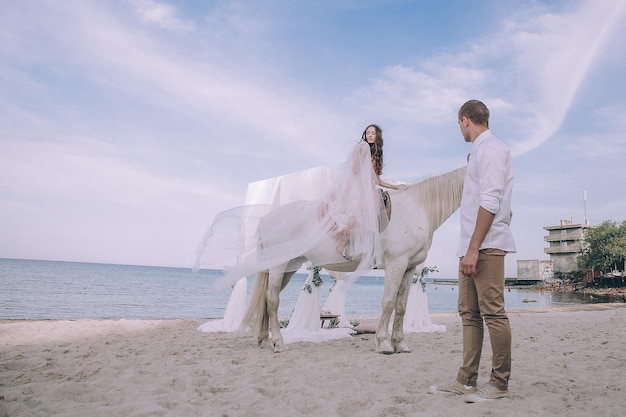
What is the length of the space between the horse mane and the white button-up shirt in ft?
6.49

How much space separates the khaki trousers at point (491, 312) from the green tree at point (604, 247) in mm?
43689

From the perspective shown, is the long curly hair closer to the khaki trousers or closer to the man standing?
the man standing

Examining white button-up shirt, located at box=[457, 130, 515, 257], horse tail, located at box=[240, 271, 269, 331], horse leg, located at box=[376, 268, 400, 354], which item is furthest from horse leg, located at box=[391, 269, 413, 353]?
white button-up shirt, located at box=[457, 130, 515, 257]

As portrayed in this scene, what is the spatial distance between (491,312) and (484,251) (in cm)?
40

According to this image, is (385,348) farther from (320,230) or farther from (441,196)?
(441,196)

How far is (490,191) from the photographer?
264 centimetres

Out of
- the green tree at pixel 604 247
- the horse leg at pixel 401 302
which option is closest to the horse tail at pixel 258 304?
the horse leg at pixel 401 302

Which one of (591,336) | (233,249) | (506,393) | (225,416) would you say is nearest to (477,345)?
(506,393)

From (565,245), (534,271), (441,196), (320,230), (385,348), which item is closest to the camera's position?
(320,230)

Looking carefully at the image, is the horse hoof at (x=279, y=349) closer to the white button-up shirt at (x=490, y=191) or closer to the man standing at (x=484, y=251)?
the man standing at (x=484, y=251)

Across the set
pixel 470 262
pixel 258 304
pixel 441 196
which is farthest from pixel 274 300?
pixel 470 262

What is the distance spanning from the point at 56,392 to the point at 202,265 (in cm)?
191

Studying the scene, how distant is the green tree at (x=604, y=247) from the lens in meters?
38.7

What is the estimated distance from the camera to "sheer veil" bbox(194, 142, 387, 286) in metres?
4.60
